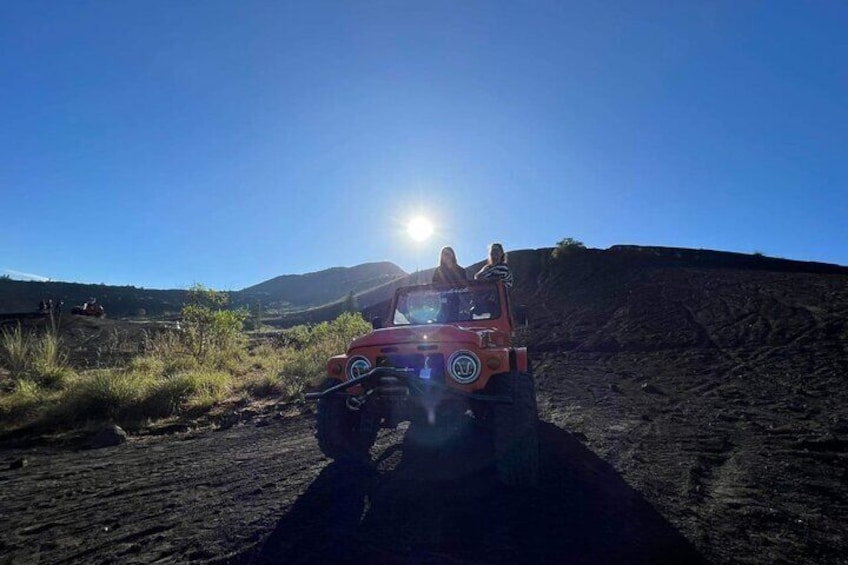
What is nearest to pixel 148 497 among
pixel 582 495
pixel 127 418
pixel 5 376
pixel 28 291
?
pixel 582 495

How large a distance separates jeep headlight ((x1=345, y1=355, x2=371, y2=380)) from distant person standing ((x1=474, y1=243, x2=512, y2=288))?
2.27 metres

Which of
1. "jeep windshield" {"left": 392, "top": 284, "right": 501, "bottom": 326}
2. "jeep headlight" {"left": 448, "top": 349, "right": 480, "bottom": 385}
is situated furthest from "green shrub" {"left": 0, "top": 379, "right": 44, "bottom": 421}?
"jeep headlight" {"left": 448, "top": 349, "right": 480, "bottom": 385}

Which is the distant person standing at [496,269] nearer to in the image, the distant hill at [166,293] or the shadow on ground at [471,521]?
the shadow on ground at [471,521]

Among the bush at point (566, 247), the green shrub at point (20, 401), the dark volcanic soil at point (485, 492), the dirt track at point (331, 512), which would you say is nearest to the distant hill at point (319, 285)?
the bush at point (566, 247)

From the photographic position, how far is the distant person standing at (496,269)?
5898 millimetres

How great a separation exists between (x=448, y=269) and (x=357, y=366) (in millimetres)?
2248

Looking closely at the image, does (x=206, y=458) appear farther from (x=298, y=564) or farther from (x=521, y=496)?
(x=521, y=496)

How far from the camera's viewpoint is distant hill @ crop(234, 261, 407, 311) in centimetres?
9589

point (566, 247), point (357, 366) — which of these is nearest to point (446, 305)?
point (357, 366)

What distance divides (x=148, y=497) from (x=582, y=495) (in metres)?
3.68

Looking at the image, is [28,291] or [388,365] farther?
[28,291]

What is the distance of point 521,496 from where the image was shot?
138 inches

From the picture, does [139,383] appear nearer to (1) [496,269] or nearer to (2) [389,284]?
(1) [496,269]

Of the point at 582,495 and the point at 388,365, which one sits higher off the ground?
the point at 388,365
